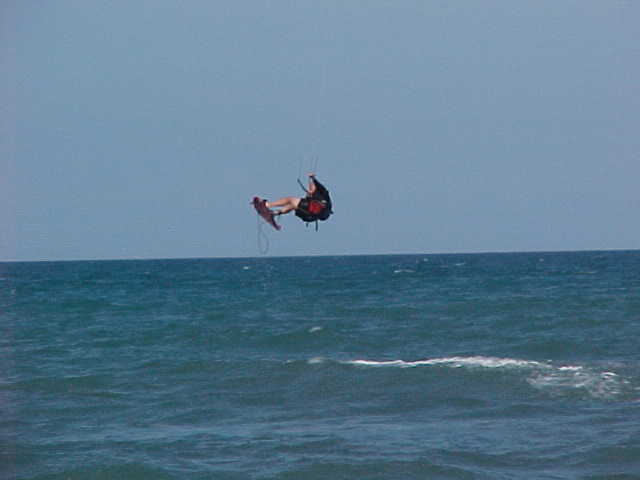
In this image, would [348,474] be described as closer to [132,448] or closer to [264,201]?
[132,448]

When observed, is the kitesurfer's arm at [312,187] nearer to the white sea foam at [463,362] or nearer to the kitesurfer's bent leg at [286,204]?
the kitesurfer's bent leg at [286,204]

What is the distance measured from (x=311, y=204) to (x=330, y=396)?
10.5 m

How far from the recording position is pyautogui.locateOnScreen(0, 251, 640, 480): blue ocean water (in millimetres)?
14750

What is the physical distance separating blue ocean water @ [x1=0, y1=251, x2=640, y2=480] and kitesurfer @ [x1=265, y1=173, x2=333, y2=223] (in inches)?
203

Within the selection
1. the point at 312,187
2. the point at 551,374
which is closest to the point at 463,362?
the point at 551,374

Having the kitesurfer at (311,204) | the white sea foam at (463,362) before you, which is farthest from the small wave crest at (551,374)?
the kitesurfer at (311,204)

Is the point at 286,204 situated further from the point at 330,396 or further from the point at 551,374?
the point at 551,374

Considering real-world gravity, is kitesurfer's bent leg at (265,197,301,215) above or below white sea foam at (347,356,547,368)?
above

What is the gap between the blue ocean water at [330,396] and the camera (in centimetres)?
1475

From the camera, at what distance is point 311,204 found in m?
10.8

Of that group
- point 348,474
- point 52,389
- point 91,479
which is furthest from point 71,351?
point 348,474

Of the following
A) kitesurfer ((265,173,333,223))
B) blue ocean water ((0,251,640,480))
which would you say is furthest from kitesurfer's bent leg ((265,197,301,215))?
blue ocean water ((0,251,640,480))

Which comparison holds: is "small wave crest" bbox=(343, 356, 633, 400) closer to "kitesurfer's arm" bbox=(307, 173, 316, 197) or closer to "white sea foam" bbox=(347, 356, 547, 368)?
"white sea foam" bbox=(347, 356, 547, 368)

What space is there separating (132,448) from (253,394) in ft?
17.3
